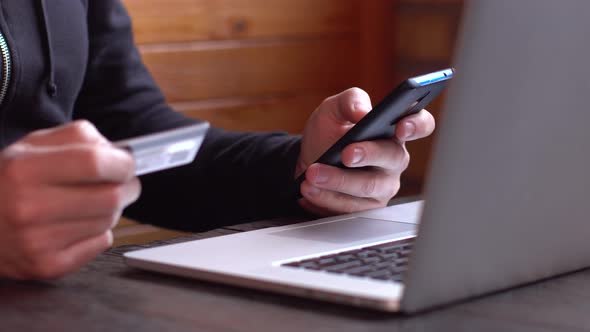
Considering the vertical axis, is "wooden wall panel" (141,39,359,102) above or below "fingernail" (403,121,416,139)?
below

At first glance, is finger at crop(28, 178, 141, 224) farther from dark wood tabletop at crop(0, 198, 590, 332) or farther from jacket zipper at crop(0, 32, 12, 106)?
jacket zipper at crop(0, 32, 12, 106)

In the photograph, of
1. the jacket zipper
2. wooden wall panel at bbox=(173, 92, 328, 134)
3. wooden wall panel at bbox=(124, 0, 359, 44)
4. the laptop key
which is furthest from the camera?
wooden wall panel at bbox=(173, 92, 328, 134)

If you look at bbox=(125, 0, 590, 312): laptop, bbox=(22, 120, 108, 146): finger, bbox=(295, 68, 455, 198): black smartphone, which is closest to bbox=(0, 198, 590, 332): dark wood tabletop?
bbox=(125, 0, 590, 312): laptop

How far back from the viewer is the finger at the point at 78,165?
581mm

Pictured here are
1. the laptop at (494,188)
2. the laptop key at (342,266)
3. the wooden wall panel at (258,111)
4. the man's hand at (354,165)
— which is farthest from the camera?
the wooden wall panel at (258,111)

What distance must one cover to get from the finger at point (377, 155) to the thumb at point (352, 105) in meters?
0.07

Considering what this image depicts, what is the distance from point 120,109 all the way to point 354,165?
535 millimetres

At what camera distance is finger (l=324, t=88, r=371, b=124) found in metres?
0.94

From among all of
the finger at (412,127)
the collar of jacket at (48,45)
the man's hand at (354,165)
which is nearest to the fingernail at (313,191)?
the man's hand at (354,165)

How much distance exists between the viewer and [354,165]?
852mm

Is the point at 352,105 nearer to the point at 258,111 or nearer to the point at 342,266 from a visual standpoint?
the point at 342,266

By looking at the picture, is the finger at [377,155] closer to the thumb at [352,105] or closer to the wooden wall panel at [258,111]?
the thumb at [352,105]

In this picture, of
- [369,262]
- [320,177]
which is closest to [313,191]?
[320,177]

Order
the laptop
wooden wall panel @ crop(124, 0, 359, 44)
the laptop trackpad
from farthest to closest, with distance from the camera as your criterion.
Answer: wooden wall panel @ crop(124, 0, 359, 44) < the laptop trackpad < the laptop
